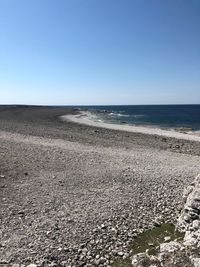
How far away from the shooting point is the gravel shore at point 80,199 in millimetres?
10844

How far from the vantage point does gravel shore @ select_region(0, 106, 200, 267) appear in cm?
1084

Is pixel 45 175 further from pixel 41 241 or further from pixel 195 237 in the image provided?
pixel 195 237

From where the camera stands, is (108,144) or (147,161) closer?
(147,161)

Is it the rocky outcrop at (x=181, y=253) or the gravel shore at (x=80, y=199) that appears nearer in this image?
the rocky outcrop at (x=181, y=253)

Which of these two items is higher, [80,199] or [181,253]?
[181,253]

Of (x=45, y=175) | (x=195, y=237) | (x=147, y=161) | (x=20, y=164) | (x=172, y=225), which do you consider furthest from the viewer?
(x=147, y=161)

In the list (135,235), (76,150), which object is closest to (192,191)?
(135,235)

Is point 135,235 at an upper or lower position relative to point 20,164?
lower

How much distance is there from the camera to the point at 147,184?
17516mm

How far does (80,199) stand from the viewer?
15234mm

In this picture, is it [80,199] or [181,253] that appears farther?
[80,199]

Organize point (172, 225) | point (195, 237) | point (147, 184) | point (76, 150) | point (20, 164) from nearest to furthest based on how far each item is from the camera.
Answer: point (195, 237) → point (172, 225) → point (147, 184) → point (20, 164) → point (76, 150)

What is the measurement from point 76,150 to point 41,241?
593 inches

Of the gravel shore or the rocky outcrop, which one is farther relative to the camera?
the gravel shore
